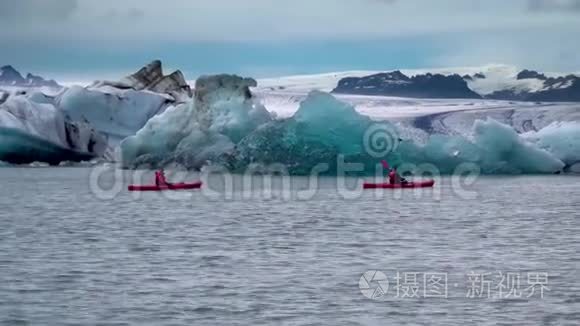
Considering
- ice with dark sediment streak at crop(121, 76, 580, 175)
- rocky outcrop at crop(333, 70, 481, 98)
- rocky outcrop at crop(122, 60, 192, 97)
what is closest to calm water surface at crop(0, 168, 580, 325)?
ice with dark sediment streak at crop(121, 76, 580, 175)

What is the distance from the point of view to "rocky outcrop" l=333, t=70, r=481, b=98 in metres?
127

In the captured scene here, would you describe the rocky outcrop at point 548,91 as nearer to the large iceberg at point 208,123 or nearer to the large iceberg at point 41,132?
the large iceberg at point 41,132

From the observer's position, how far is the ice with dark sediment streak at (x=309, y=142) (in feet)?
154

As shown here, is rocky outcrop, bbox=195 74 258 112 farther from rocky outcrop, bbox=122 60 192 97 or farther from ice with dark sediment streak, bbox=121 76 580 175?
rocky outcrop, bbox=122 60 192 97

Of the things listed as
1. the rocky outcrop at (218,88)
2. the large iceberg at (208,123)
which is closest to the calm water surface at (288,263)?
the large iceberg at (208,123)

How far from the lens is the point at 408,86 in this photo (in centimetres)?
13825

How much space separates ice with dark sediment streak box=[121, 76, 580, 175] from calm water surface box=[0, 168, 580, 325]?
31.8 feet

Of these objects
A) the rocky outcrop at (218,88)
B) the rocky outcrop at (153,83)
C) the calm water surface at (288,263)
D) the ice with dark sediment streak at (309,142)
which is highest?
the rocky outcrop at (153,83)

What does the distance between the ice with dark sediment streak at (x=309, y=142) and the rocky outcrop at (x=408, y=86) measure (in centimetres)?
7265

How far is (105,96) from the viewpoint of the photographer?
69812mm

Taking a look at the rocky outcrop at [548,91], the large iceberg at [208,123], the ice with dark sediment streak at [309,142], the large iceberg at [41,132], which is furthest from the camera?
the rocky outcrop at [548,91]

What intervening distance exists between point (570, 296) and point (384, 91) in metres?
119

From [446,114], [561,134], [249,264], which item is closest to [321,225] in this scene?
[249,264]

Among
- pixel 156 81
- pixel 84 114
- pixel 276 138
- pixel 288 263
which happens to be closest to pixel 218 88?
pixel 276 138
